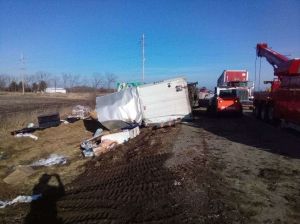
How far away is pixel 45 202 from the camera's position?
28.8 ft

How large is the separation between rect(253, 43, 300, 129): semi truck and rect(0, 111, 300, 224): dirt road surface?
3.48 m

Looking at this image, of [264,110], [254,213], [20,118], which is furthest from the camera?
[20,118]

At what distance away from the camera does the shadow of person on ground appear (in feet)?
24.9

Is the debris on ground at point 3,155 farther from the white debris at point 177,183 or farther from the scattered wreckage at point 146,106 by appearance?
the white debris at point 177,183

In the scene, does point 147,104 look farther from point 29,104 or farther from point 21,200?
point 29,104

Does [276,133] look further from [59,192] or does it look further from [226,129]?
[59,192]

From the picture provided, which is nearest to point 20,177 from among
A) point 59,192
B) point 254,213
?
point 59,192

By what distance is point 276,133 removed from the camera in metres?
16.7

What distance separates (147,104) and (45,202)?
11.1 m

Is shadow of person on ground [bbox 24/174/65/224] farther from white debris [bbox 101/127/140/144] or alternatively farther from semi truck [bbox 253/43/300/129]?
semi truck [bbox 253/43/300/129]

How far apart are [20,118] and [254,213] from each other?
2285 cm

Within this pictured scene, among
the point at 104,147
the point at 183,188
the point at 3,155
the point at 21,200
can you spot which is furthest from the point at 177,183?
the point at 3,155

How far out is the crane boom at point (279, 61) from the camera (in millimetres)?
17906

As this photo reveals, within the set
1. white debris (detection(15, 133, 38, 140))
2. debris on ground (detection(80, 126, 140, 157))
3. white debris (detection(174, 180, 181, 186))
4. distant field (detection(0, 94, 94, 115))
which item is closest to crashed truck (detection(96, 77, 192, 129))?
debris on ground (detection(80, 126, 140, 157))
